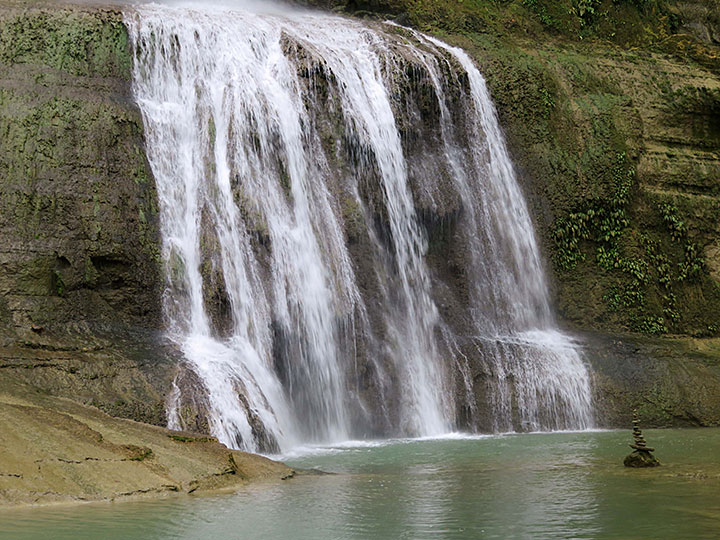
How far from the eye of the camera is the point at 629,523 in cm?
670

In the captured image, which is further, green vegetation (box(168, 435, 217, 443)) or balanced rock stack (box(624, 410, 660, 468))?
green vegetation (box(168, 435, 217, 443))

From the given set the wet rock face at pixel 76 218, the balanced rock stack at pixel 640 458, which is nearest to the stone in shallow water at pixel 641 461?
the balanced rock stack at pixel 640 458

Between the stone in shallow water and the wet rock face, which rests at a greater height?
the wet rock face

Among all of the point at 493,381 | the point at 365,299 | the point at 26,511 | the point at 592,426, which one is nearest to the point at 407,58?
the point at 365,299

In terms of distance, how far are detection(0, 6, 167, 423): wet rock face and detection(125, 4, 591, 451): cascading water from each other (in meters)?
0.51

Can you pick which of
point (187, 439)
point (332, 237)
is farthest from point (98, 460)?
point (332, 237)

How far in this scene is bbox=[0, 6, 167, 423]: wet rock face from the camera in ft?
42.2

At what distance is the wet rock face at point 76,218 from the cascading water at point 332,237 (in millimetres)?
514

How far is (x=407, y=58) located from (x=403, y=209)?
3717 millimetres

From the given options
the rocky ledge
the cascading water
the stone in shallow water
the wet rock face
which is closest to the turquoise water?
the stone in shallow water

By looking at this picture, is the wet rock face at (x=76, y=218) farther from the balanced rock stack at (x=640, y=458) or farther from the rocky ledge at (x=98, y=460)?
the balanced rock stack at (x=640, y=458)

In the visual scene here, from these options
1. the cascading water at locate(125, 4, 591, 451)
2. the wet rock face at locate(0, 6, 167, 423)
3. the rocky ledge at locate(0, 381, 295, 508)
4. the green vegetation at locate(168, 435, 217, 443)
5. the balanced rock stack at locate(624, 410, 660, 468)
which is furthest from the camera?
the cascading water at locate(125, 4, 591, 451)

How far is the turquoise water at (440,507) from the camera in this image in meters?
6.65

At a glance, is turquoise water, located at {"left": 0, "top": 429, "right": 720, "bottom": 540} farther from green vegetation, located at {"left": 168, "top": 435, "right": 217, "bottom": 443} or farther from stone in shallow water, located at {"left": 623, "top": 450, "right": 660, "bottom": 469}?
green vegetation, located at {"left": 168, "top": 435, "right": 217, "bottom": 443}
